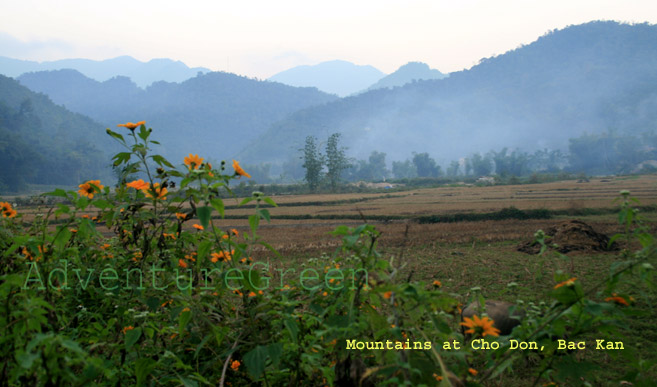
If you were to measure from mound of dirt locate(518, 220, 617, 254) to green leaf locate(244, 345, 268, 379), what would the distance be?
7556 mm

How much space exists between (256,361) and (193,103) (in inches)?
6411

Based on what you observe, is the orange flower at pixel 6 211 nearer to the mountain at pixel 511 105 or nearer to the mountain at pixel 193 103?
the mountain at pixel 511 105

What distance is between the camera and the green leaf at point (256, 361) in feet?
3.45

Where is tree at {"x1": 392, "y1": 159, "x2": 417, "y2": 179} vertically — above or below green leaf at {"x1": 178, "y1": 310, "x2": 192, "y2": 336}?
above

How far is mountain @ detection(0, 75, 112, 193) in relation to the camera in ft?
166

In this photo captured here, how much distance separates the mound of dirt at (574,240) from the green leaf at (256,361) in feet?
24.8

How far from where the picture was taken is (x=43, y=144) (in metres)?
66.0

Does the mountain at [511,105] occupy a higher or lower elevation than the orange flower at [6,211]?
higher

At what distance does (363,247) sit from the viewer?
1144 mm

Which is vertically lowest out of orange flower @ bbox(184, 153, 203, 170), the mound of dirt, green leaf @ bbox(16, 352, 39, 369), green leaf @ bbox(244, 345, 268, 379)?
the mound of dirt

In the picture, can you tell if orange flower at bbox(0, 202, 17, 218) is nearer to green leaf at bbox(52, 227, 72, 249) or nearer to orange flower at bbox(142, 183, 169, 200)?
green leaf at bbox(52, 227, 72, 249)

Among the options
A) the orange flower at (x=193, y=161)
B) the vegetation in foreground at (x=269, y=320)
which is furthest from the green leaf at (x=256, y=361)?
the orange flower at (x=193, y=161)

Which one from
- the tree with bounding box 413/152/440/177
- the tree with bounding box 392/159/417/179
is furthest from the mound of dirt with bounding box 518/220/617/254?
the tree with bounding box 392/159/417/179

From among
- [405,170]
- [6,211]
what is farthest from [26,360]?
[405,170]
